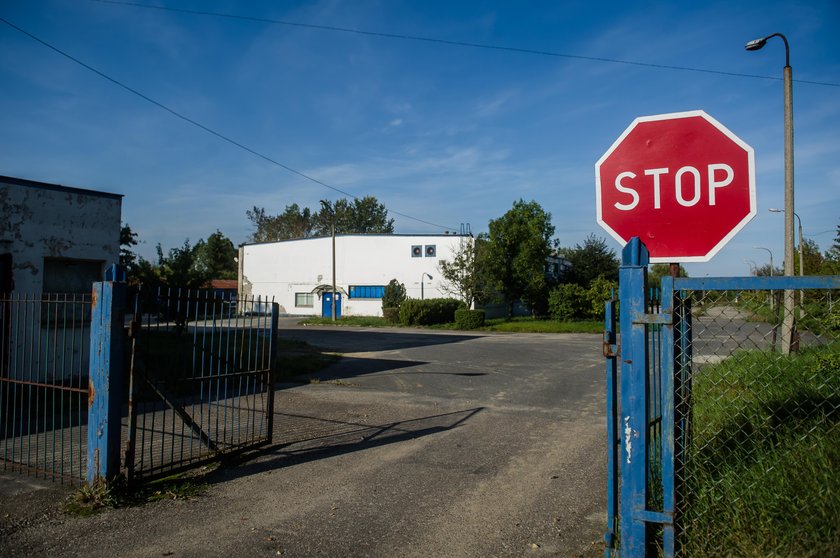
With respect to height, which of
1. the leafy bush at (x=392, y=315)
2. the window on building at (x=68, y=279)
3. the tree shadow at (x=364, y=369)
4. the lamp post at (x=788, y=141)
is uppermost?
the lamp post at (x=788, y=141)

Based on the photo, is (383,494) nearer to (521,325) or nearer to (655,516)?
(655,516)

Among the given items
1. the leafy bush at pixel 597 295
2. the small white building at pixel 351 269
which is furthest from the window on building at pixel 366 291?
the leafy bush at pixel 597 295

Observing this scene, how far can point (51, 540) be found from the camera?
435 centimetres

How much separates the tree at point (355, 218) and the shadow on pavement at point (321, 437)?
85271 millimetres

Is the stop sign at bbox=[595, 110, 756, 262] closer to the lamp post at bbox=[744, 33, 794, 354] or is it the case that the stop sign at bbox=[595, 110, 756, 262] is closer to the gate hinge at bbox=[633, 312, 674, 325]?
the gate hinge at bbox=[633, 312, 674, 325]

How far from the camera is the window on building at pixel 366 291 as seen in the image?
45.0 meters

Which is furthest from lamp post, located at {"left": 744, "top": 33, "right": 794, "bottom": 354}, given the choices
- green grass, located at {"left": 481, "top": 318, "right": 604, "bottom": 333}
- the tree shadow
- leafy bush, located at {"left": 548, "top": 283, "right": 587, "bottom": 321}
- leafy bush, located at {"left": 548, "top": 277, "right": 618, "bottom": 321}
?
leafy bush, located at {"left": 548, "top": 283, "right": 587, "bottom": 321}

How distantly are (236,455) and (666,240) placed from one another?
5.30m

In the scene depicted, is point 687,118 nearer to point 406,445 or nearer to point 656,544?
point 656,544

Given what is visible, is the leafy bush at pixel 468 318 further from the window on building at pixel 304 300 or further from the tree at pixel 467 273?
the window on building at pixel 304 300

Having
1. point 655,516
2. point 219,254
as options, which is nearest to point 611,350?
point 655,516

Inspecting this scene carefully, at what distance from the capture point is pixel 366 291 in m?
45.3

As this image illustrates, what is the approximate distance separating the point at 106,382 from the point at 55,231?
25.4ft

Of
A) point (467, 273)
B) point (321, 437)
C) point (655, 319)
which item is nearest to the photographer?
point (655, 319)
